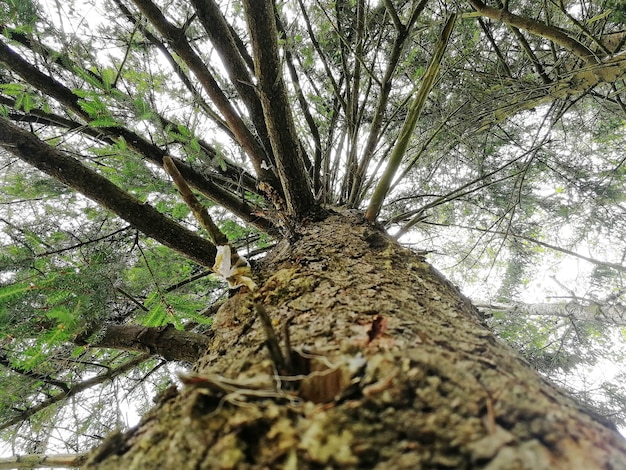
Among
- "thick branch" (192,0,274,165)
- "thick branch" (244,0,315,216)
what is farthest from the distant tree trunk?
"thick branch" (192,0,274,165)

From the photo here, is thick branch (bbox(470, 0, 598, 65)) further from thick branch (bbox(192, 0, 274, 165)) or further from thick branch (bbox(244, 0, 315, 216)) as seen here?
thick branch (bbox(192, 0, 274, 165))

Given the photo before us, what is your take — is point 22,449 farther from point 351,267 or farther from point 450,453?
point 450,453

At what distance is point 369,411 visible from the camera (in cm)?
50

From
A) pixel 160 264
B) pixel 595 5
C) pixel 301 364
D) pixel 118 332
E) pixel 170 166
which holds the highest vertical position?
pixel 595 5

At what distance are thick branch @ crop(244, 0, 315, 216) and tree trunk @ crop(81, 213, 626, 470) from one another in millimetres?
1167

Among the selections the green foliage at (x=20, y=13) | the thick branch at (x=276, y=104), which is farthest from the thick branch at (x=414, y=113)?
the green foliage at (x=20, y=13)

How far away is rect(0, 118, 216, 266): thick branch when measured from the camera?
1594mm

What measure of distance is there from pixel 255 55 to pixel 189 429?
1.47 m

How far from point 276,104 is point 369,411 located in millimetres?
1474

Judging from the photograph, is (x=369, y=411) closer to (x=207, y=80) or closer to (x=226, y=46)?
(x=226, y=46)

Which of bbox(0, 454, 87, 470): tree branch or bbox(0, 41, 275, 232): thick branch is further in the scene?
bbox(0, 41, 275, 232): thick branch

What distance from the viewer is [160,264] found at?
110 inches

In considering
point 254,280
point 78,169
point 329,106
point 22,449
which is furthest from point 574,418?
point 22,449

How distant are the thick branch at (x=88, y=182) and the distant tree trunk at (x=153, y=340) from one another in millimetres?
498
